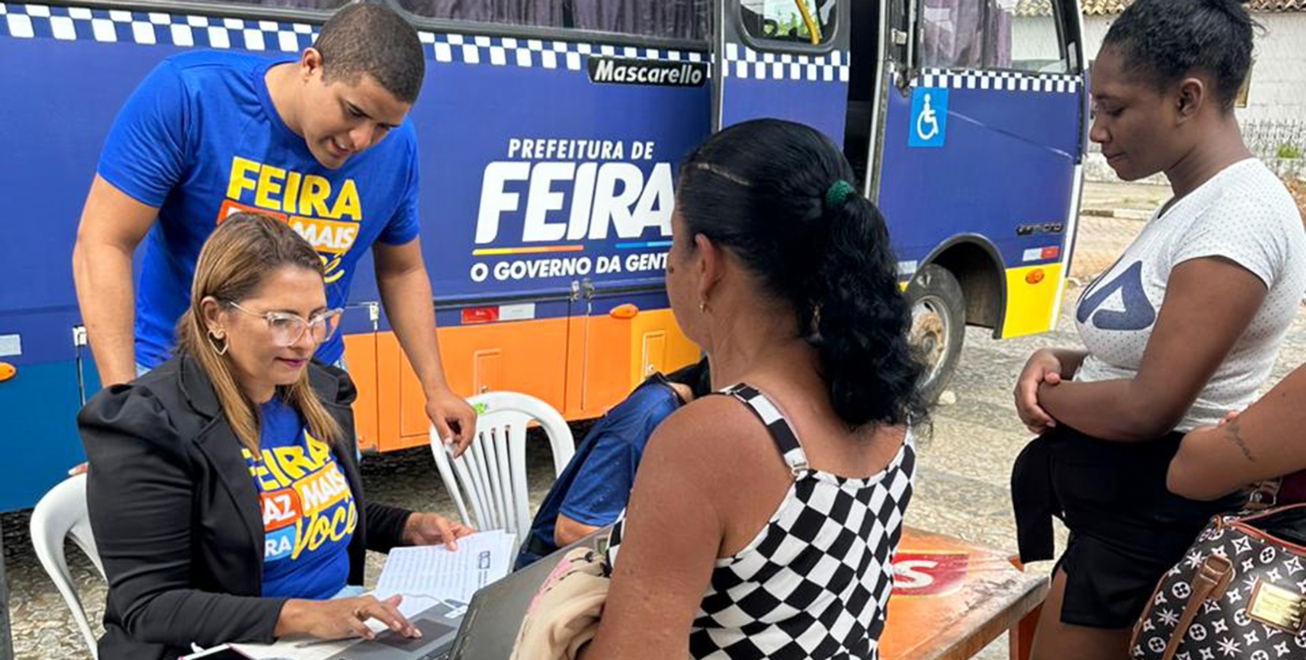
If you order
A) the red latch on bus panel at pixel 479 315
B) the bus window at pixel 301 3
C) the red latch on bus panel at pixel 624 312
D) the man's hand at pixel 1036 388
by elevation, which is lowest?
the red latch on bus panel at pixel 624 312

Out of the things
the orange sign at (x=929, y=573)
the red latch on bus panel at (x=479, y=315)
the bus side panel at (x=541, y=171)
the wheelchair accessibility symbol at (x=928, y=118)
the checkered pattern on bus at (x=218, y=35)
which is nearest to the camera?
the orange sign at (x=929, y=573)

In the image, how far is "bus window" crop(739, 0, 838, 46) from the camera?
14.0 ft

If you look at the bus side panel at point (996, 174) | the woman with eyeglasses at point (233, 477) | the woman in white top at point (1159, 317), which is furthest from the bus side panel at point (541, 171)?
the woman in white top at point (1159, 317)

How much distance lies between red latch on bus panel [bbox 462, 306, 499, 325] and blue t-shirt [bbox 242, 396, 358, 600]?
68.6 inches

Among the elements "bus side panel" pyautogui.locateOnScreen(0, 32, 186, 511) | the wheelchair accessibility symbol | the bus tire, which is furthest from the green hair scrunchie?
the bus tire

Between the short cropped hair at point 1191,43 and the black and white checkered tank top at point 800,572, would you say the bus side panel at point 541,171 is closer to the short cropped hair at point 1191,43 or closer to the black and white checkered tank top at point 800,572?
the short cropped hair at point 1191,43

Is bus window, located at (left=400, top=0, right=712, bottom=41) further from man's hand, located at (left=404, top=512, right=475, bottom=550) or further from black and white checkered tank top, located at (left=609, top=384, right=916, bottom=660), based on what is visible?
black and white checkered tank top, located at (left=609, top=384, right=916, bottom=660)

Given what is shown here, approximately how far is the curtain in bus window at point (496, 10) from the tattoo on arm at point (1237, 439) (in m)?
2.80

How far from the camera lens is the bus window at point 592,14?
3639mm

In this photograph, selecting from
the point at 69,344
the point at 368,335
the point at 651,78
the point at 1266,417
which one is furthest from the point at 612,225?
the point at 1266,417

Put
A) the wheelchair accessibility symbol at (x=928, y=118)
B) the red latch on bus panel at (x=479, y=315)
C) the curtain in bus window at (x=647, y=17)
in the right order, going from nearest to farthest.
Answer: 1. the red latch on bus panel at (x=479, y=315)
2. the curtain in bus window at (x=647, y=17)
3. the wheelchair accessibility symbol at (x=928, y=118)

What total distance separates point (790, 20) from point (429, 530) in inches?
117

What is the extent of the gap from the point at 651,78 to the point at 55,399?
2.34 meters

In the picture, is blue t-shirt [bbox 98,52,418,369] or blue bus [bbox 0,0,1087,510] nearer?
blue t-shirt [bbox 98,52,418,369]
